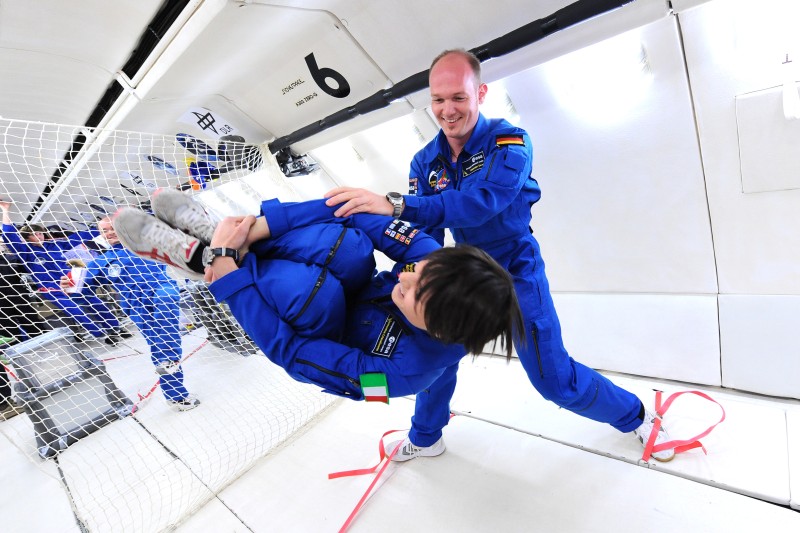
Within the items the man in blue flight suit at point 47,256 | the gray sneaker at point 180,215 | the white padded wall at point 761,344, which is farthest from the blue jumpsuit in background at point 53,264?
the white padded wall at point 761,344

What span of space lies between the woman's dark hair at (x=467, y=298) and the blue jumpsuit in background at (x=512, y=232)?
41 centimetres

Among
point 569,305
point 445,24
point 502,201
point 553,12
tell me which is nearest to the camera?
point 502,201

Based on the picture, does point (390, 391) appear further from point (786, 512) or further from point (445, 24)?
point (445, 24)

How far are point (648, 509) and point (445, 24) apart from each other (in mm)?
2198

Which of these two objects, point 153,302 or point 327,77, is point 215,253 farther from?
point 153,302

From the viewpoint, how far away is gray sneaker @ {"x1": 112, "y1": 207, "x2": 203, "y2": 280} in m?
1.26

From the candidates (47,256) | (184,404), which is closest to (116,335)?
(47,256)

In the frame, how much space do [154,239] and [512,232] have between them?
136 cm

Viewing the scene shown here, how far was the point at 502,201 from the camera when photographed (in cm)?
139

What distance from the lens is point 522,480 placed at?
1.61 meters

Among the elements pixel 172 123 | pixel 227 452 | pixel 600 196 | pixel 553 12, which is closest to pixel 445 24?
pixel 553 12

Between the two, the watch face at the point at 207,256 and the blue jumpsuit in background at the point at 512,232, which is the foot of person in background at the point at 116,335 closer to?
the watch face at the point at 207,256

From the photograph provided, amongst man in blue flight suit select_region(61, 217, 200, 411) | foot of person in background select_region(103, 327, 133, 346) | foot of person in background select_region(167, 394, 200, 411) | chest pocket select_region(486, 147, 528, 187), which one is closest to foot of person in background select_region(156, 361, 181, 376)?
man in blue flight suit select_region(61, 217, 200, 411)

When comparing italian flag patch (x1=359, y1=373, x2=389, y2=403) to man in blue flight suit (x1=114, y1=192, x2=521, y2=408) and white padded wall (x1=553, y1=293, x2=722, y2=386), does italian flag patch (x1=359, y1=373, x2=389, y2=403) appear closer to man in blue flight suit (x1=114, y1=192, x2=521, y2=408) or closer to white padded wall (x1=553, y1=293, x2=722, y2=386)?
man in blue flight suit (x1=114, y1=192, x2=521, y2=408)
